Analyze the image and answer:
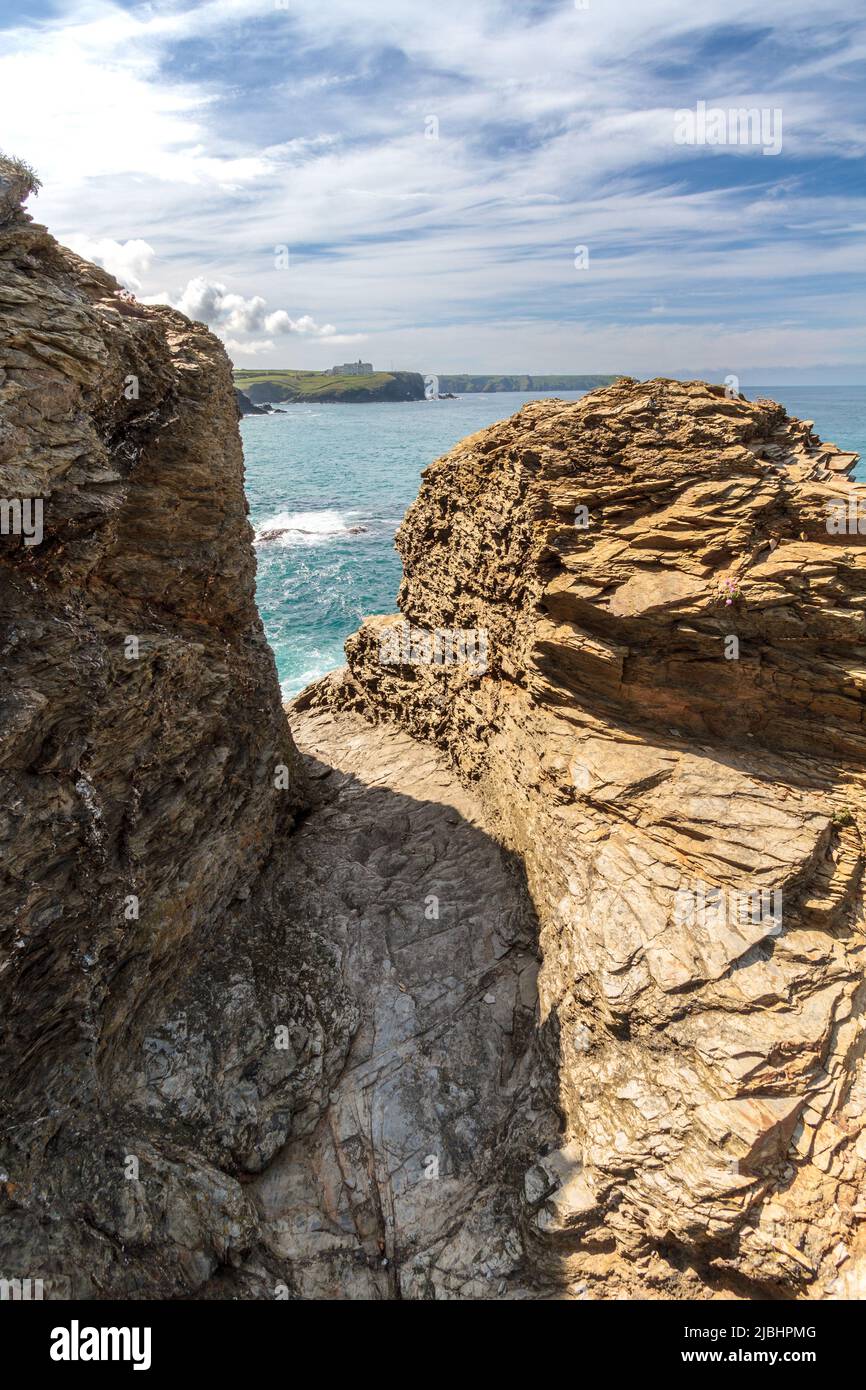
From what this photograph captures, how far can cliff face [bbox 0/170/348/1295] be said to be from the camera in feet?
38.5

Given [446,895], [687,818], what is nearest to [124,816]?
[446,895]

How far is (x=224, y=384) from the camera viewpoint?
17.4 meters

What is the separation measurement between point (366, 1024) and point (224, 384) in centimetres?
1560

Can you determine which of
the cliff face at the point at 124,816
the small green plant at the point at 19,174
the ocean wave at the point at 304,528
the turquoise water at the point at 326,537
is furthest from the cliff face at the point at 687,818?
the ocean wave at the point at 304,528

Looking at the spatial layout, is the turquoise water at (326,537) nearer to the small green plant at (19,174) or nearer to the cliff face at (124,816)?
the cliff face at (124,816)

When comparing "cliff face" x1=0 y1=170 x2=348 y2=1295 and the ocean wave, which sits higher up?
the ocean wave

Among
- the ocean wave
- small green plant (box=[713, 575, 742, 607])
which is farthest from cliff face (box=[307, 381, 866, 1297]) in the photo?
the ocean wave

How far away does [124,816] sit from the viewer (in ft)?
47.1

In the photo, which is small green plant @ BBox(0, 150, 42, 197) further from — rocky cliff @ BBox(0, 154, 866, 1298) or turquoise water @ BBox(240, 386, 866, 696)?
turquoise water @ BBox(240, 386, 866, 696)

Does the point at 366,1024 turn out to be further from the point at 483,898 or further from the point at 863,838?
the point at 863,838

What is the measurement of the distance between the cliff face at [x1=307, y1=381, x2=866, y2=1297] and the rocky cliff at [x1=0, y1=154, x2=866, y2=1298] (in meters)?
0.07

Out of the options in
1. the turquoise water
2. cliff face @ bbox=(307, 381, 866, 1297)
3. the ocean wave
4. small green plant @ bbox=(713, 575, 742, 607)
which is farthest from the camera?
the ocean wave

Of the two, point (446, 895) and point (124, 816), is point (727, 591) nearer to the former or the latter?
point (446, 895)

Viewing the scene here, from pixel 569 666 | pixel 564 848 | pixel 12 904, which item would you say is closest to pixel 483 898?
pixel 564 848
